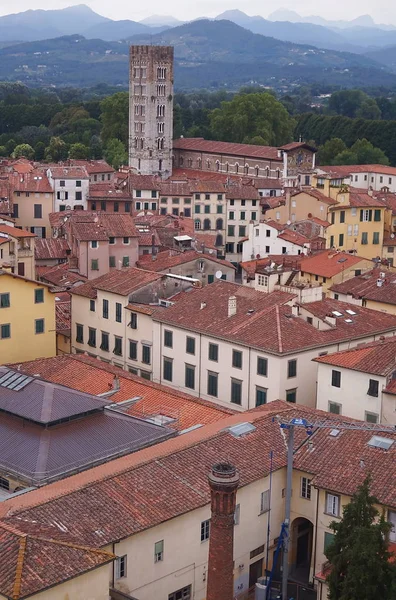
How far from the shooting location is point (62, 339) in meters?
51.7

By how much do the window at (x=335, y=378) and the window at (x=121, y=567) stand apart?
14943 millimetres

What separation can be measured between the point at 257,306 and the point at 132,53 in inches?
3460

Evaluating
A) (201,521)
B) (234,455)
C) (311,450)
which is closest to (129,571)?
(201,521)

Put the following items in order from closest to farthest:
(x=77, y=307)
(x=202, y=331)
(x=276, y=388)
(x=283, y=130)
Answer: (x=276, y=388), (x=202, y=331), (x=77, y=307), (x=283, y=130)

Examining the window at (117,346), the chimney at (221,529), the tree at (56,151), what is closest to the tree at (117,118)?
the tree at (56,151)

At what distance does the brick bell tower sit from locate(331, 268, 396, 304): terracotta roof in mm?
72745

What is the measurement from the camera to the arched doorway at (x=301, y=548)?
3197cm

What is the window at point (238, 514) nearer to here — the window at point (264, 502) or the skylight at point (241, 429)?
the window at point (264, 502)

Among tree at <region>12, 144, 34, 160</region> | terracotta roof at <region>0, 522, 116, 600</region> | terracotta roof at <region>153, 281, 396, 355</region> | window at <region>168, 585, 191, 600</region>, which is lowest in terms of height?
tree at <region>12, 144, 34, 160</region>

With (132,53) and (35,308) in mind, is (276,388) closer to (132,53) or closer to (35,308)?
(35,308)

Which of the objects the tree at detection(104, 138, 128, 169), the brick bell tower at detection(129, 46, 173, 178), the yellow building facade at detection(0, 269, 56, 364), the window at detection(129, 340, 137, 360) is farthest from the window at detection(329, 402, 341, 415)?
the tree at detection(104, 138, 128, 169)

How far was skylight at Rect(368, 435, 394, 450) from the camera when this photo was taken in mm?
30953

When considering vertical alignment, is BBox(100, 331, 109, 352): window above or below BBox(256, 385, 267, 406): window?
below

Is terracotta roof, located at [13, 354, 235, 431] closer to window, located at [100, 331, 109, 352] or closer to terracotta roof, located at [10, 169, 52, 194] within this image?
window, located at [100, 331, 109, 352]
